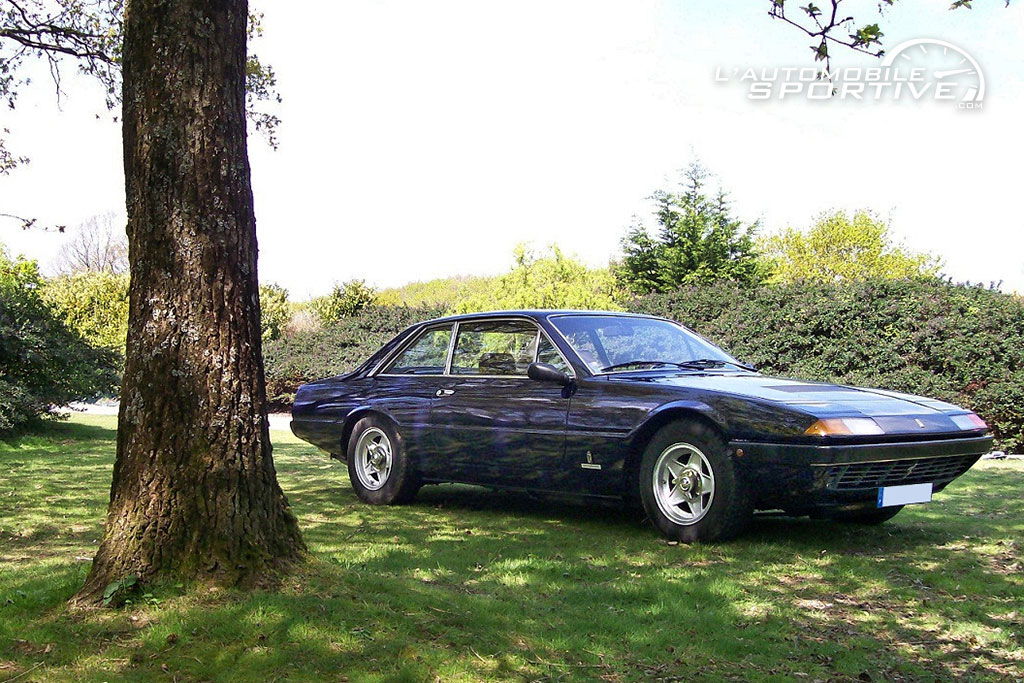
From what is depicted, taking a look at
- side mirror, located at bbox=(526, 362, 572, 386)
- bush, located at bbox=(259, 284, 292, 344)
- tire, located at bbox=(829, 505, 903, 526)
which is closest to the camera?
tire, located at bbox=(829, 505, 903, 526)

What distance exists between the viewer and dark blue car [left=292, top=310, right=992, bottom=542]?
6.23 m

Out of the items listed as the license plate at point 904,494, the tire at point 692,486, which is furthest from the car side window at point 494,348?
the license plate at point 904,494

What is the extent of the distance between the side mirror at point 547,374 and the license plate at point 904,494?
7.34ft

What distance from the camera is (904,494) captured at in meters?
6.44

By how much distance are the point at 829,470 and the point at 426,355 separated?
3.77 meters

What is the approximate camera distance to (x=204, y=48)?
479 cm

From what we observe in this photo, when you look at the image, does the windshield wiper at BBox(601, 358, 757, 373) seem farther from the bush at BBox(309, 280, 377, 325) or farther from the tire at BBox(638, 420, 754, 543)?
the bush at BBox(309, 280, 377, 325)

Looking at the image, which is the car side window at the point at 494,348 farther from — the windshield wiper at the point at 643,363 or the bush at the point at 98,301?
the bush at the point at 98,301

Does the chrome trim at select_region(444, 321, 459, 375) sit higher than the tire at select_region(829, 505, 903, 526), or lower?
higher

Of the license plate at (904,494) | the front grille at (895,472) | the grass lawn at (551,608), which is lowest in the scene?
the grass lawn at (551,608)

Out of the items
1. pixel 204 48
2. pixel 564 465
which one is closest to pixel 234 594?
pixel 204 48

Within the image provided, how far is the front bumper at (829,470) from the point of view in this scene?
6062mm

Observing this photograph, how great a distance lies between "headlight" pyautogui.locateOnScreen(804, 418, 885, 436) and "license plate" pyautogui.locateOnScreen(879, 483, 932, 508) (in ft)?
1.40

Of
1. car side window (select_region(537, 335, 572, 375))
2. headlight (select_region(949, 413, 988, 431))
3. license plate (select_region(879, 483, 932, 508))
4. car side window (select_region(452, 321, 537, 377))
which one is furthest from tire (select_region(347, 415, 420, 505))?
headlight (select_region(949, 413, 988, 431))
